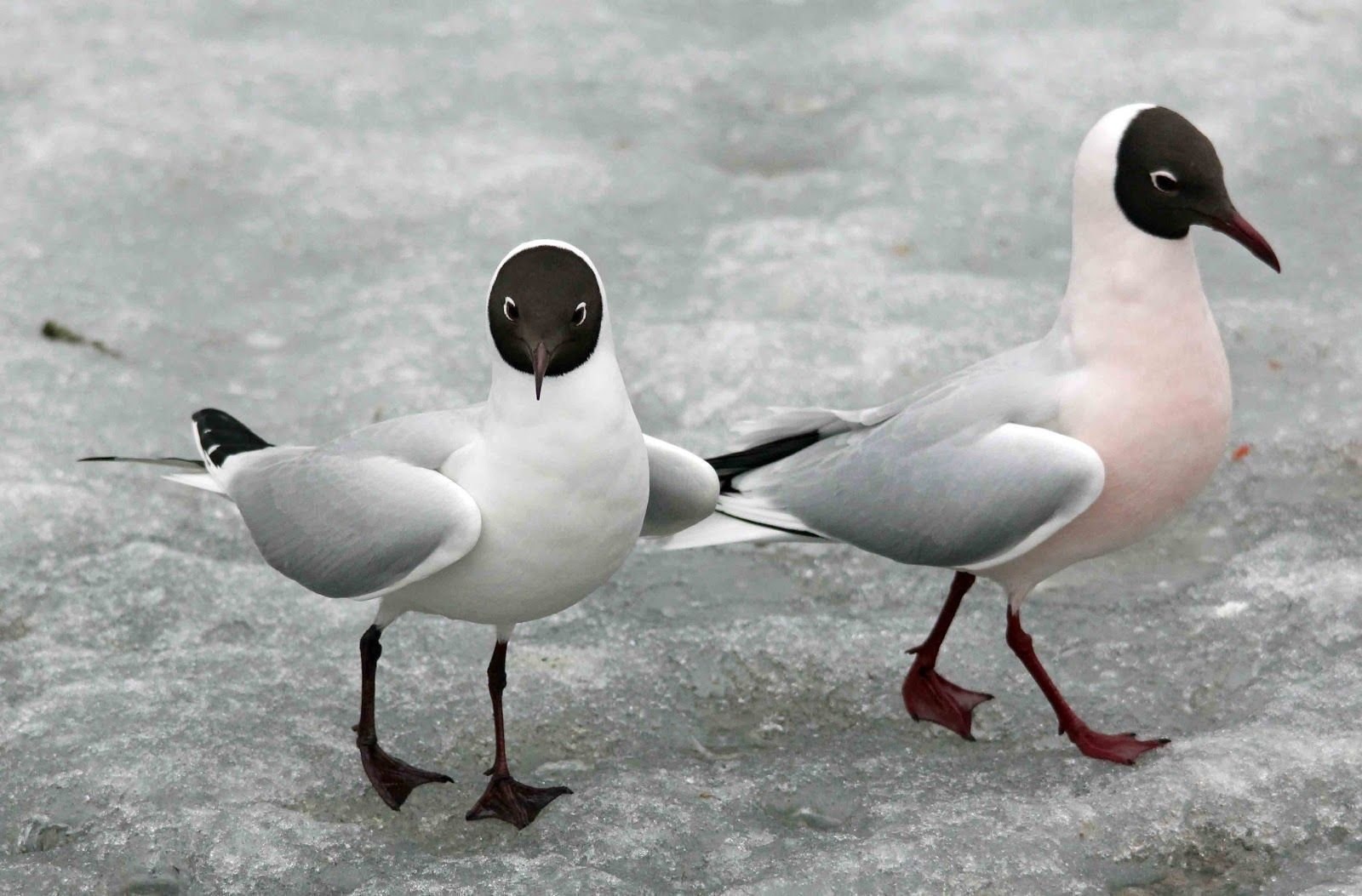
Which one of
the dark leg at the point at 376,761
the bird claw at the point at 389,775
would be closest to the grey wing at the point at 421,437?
the dark leg at the point at 376,761

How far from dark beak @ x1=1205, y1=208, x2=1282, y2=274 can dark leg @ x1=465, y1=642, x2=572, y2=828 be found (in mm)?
1954

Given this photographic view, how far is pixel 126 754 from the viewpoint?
3977mm

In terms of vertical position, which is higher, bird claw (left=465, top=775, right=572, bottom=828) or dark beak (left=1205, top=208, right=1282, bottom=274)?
dark beak (left=1205, top=208, right=1282, bottom=274)

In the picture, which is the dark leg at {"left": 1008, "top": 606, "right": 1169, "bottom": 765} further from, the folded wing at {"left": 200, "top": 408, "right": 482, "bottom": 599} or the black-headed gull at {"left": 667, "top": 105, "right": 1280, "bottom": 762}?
the folded wing at {"left": 200, "top": 408, "right": 482, "bottom": 599}

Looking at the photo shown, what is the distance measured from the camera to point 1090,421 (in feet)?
12.9

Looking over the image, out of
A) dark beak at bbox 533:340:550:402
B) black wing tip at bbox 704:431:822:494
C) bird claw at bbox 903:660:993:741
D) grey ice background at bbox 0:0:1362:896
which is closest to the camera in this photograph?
dark beak at bbox 533:340:550:402

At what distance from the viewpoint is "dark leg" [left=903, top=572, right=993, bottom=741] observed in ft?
13.9

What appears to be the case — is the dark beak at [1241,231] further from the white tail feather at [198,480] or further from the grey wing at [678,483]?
the white tail feather at [198,480]

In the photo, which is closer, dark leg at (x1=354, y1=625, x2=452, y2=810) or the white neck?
the white neck

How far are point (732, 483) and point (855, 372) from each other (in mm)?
1424

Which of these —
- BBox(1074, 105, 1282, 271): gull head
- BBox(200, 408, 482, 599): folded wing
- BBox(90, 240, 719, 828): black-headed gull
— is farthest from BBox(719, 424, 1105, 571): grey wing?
A: BBox(200, 408, 482, 599): folded wing

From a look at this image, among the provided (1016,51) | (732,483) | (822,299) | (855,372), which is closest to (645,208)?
(822,299)

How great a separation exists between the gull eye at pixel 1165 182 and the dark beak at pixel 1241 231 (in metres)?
0.11

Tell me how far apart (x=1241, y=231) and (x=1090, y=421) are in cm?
56
